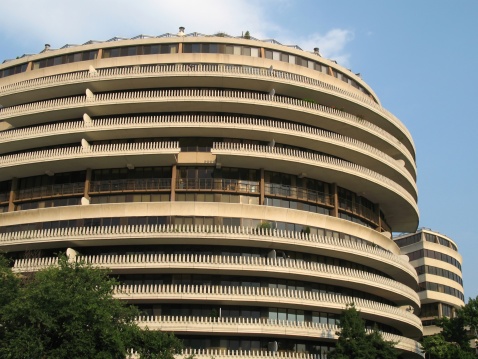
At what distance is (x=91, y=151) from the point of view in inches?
1951

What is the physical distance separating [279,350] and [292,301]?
3.83 meters

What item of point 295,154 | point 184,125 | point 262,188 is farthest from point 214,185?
point 295,154

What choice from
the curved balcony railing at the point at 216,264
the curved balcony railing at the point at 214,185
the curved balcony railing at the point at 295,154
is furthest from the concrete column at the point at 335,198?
the curved balcony railing at the point at 214,185

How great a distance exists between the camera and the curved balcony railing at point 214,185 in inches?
1955

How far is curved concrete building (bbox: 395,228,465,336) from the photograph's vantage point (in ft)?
273

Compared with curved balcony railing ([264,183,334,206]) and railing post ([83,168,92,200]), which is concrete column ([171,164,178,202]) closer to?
railing post ([83,168,92,200])

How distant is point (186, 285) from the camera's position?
45250 millimetres

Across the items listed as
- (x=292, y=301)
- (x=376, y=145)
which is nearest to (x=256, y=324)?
(x=292, y=301)

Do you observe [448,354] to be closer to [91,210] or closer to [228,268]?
[228,268]

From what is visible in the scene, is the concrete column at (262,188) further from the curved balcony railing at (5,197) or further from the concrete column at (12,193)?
the curved balcony railing at (5,197)

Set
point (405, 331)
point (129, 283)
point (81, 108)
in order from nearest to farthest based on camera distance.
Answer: point (129, 283) < point (81, 108) < point (405, 331)

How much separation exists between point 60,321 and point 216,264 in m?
14.4

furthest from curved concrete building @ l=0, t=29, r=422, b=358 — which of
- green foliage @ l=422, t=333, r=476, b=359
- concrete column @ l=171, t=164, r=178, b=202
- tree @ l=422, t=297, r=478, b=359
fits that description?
tree @ l=422, t=297, r=478, b=359

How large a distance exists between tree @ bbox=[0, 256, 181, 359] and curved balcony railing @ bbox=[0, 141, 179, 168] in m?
15.7
